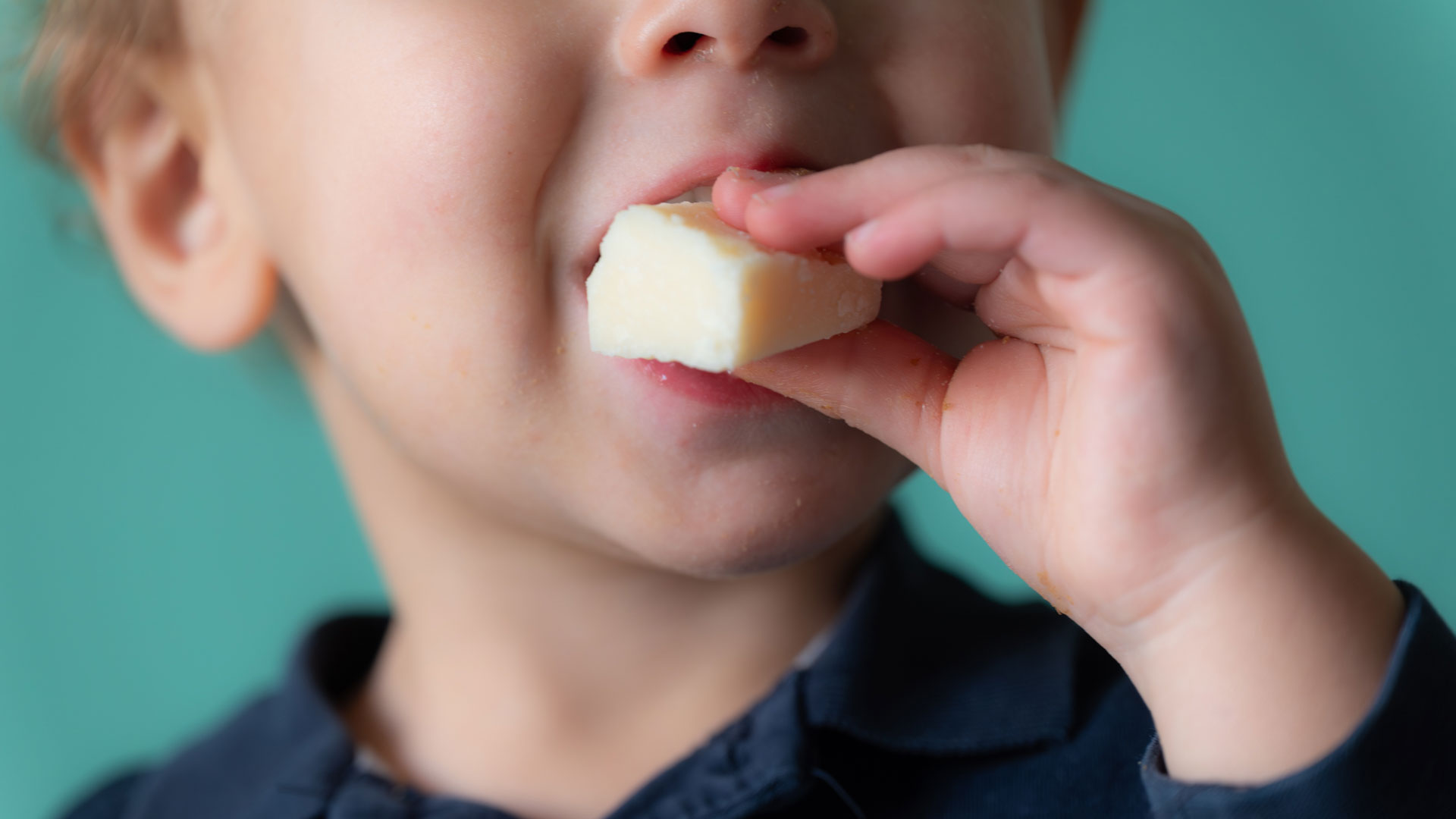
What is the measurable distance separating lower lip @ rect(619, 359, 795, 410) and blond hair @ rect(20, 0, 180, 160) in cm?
53

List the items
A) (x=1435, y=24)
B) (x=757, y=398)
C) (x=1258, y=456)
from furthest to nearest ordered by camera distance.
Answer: (x=1435, y=24) < (x=757, y=398) < (x=1258, y=456)

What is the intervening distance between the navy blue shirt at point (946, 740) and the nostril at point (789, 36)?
1.37ft

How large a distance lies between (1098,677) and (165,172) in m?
0.83

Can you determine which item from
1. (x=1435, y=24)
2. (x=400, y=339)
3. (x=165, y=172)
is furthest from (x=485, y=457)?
(x=1435, y=24)

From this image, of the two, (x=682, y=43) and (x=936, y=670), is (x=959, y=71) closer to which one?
(x=682, y=43)

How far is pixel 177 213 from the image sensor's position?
43.9 inches

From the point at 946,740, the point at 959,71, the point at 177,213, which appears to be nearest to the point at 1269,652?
the point at 946,740

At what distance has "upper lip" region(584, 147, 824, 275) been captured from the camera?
76 centimetres

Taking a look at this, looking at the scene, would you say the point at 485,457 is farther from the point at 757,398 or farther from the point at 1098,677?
the point at 1098,677

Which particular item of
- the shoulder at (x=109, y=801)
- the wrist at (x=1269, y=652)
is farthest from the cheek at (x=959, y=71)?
the shoulder at (x=109, y=801)

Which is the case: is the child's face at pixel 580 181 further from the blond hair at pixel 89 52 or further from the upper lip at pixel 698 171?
the blond hair at pixel 89 52

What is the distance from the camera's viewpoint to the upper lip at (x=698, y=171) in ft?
2.48

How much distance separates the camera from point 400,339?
0.85m

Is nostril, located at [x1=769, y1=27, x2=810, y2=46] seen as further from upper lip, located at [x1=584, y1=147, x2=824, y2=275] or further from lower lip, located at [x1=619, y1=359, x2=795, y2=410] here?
lower lip, located at [x1=619, y1=359, x2=795, y2=410]
